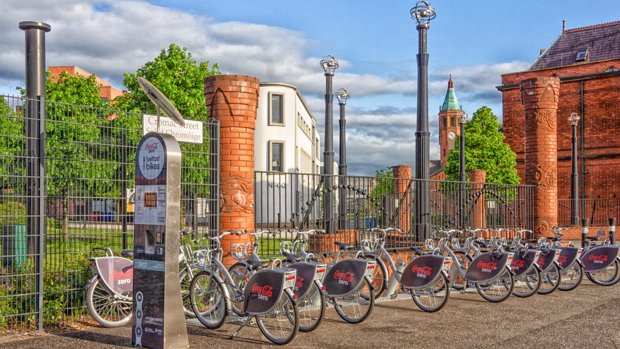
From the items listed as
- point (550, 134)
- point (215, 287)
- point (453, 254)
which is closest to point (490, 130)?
point (550, 134)

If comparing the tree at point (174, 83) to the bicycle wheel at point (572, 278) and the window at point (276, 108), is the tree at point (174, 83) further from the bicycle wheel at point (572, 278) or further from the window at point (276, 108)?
the bicycle wheel at point (572, 278)

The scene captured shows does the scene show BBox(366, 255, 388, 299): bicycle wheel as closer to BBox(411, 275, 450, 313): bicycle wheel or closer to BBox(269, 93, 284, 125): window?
BBox(411, 275, 450, 313): bicycle wheel

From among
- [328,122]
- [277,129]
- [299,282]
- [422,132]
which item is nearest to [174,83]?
[277,129]

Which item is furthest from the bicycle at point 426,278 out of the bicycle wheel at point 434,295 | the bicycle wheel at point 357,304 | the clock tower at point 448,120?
the clock tower at point 448,120

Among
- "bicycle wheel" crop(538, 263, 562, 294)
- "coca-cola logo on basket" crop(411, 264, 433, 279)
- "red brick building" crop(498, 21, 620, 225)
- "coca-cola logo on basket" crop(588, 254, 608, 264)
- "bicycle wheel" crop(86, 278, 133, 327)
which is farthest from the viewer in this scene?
"red brick building" crop(498, 21, 620, 225)

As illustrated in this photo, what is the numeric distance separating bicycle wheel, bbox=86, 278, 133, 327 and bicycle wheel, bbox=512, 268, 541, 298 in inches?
248

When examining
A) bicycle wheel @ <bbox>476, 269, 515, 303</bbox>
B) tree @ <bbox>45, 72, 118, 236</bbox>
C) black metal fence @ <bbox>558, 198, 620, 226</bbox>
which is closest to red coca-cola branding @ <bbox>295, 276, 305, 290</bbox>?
tree @ <bbox>45, 72, 118, 236</bbox>

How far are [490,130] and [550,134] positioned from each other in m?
32.7

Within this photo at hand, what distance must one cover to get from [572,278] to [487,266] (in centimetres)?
338

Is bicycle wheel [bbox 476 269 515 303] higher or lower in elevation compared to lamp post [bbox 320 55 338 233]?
lower

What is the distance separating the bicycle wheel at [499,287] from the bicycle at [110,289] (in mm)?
4632

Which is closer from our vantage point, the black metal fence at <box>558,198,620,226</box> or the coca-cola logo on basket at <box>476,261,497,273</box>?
the coca-cola logo on basket at <box>476,261,497,273</box>

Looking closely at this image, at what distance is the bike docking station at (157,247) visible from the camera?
6375 millimetres

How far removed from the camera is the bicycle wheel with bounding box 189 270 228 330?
7.86m
